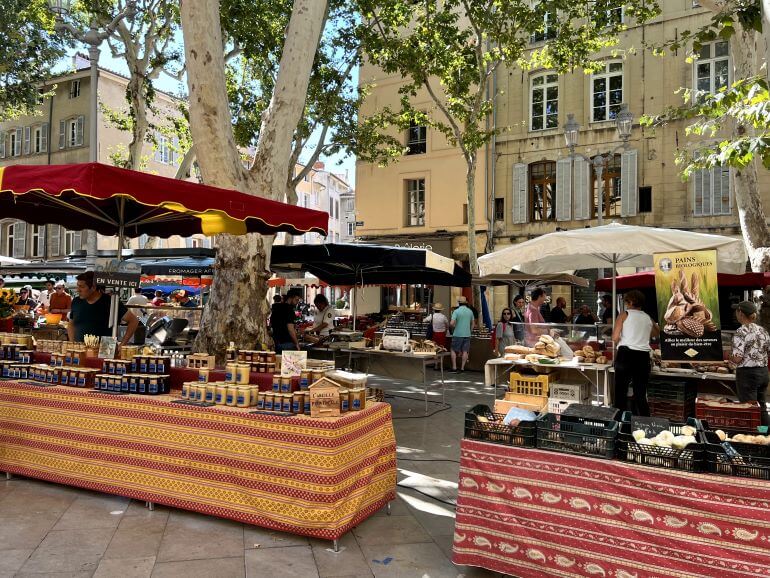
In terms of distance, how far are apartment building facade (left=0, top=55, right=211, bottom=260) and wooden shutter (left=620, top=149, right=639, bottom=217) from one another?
2146 centimetres

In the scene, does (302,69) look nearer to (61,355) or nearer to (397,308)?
(61,355)

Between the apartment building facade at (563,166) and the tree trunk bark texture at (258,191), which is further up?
the apartment building facade at (563,166)

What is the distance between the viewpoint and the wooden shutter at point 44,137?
3138 cm

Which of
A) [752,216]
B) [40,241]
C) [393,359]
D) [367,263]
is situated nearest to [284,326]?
[367,263]

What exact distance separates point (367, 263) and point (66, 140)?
28.1 meters

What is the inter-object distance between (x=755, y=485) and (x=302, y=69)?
6.78 m

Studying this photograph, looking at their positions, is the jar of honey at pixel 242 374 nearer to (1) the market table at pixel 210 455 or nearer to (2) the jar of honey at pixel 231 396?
(2) the jar of honey at pixel 231 396

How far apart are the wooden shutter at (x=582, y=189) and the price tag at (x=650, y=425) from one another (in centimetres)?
1740

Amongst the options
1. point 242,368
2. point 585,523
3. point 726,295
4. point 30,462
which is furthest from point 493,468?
point 726,295

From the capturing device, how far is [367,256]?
8.63 m

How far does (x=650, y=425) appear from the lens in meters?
3.52

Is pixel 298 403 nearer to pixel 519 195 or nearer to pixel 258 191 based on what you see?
pixel 258 191

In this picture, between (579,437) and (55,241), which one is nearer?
(579,437)

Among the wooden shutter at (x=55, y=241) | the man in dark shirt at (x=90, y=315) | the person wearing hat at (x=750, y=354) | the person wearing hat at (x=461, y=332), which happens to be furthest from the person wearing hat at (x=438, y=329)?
the wooden shutter at (x=55, y=241)
